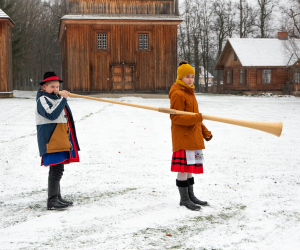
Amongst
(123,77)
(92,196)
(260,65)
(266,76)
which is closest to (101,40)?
(123,77)

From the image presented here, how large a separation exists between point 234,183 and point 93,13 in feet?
78.9

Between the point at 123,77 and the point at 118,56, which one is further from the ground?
the point at 118,56

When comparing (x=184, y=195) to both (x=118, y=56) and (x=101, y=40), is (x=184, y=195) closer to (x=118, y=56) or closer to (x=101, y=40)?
(x=118, y=56)

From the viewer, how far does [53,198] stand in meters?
4.41

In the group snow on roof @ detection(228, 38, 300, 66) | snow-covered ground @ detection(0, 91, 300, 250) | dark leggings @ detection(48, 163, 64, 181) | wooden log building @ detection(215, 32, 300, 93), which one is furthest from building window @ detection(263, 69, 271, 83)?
dark leggings @ detection(48, 163, 64, 181)

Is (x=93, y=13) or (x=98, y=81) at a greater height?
(x=93, y=13)

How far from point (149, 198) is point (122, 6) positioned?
24.6 meters

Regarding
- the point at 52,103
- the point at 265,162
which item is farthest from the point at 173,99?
the point at 265,162

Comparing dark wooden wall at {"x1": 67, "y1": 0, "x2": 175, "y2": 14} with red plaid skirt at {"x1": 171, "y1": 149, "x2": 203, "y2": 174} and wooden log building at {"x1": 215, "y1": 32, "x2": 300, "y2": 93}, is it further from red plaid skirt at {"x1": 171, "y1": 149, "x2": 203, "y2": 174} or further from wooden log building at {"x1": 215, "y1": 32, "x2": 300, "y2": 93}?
red plaid skirt at {"x1": 171, "y1": 149, "x2": 203, "y2": 174}

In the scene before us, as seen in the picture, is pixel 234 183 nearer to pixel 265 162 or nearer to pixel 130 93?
pixel 265 162

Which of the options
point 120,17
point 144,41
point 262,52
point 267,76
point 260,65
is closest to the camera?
point 120,17

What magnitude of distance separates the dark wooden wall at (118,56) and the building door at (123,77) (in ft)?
0.97

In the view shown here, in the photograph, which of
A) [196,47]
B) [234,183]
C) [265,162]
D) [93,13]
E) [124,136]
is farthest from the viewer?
[196,47]

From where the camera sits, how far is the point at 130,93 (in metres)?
27.8
